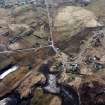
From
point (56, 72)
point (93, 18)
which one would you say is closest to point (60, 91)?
point (56, 72)

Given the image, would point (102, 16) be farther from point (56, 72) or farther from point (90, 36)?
point (56, 72)

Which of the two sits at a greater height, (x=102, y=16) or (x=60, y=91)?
(x=102, y=16)

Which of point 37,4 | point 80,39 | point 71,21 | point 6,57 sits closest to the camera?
point 6,57

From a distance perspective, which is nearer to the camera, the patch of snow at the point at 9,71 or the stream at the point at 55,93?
the stream at the point at 55,93

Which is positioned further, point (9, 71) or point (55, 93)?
point (9, 71)

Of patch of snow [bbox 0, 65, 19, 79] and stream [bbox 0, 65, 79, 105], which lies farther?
patch of snow [bbox 0, 65, 19, 79]

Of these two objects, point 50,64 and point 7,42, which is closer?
point 50,64

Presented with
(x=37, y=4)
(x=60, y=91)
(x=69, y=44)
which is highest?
(x=37, y=4)

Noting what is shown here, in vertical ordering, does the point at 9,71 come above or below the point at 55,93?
above

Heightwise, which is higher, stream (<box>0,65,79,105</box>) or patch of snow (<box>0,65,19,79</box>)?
patch of snow (<box>0,65,19,79</box>)

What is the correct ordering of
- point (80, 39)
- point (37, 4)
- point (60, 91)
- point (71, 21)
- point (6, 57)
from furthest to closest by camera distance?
point (37, 4)
point (71, 21)
point (80, 39)
point (6, 57)
point (60, 91)

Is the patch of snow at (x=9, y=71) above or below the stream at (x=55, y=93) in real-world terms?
above
